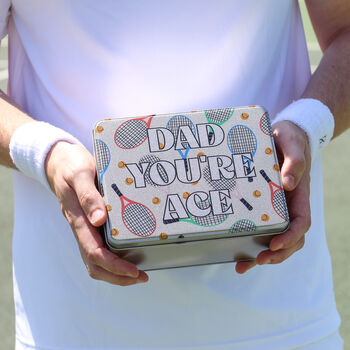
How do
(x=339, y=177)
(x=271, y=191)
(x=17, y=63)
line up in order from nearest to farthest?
1. (x=271, y=191)
2. (x=17, y=63)
3. (x=339, y=177)

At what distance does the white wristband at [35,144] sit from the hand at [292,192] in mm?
244

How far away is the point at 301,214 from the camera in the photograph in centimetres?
82

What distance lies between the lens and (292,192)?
0.84 meters

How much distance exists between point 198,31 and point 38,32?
204 millimetres

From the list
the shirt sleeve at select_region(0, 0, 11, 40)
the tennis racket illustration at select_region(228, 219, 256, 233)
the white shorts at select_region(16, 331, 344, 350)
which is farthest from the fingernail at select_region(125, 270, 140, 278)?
the shirt sleeve at select_region(0, 0, 11, 40)

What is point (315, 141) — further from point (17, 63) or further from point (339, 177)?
point (339, 177)

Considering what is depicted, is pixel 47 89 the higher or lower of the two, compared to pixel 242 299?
higher

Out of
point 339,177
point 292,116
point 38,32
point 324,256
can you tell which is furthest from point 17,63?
point 339,177

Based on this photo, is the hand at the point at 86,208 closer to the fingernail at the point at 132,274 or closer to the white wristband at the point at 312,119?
the fingernail at the point at 132,274

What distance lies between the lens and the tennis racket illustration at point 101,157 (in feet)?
2.61

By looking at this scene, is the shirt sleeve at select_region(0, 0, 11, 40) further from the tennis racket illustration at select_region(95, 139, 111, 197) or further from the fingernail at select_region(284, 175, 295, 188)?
the fingernail at select_region(284, 175, 295, 188)

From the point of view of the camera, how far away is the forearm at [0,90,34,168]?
0.93m

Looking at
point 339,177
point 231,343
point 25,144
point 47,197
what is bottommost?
point 339,177

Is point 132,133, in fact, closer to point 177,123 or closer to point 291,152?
point 177,123
